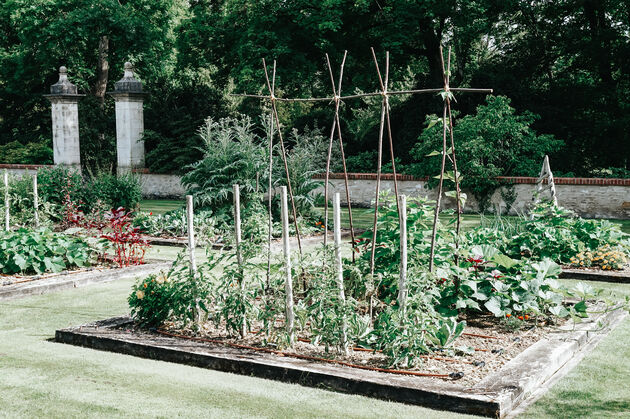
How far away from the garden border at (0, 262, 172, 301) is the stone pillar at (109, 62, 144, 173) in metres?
12.7

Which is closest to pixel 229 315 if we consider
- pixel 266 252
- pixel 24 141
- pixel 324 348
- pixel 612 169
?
pixel 266 252

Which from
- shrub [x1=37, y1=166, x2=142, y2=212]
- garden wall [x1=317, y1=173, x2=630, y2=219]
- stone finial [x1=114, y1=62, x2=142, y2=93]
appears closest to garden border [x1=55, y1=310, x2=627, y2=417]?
shrub [x1=37, y1=166, x2=142, y2=212]

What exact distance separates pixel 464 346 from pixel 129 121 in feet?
61.6

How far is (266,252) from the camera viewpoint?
562 cm

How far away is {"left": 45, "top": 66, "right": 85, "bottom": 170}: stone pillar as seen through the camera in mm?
20688

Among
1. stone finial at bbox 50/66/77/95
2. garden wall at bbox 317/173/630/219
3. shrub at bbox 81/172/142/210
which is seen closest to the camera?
shrub at bbox 81/172/142/210

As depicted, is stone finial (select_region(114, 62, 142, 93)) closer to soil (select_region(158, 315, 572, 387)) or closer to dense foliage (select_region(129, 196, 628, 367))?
dense foliage (select_region(129, 196, 628, 367))

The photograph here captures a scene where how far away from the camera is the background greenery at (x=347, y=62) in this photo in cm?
2041

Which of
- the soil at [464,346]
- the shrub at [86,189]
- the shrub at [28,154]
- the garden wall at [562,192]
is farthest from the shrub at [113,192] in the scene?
the shrub at [28,154]

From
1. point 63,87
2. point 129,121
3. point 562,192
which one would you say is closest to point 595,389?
point 562,192

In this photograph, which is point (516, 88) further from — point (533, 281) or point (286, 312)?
point (286, 312)

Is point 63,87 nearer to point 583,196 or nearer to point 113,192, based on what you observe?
point 113,192

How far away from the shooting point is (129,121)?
21750mm

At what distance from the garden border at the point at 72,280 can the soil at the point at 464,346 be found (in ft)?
9.20
